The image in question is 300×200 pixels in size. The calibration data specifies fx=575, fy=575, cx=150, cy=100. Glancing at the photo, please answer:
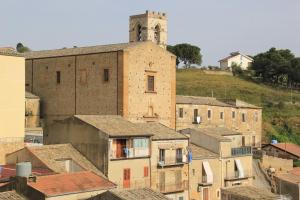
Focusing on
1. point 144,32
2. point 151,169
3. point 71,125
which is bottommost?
point 151,169

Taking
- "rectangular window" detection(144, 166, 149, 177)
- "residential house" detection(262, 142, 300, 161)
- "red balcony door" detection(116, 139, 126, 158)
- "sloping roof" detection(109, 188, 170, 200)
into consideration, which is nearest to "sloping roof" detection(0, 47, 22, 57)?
"red balcony door" detection(116, 139, 126, 158)

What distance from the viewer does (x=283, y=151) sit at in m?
55.3

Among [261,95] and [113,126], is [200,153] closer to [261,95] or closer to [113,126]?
[113,126]

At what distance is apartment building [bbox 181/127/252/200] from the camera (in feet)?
129

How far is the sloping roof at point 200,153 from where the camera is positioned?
39.9m

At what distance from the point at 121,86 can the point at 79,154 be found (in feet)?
32.1

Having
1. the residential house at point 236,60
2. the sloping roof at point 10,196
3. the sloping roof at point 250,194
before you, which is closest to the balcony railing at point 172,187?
the sloping roof at point 250,194

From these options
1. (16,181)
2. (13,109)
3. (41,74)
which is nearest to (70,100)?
(41,74)

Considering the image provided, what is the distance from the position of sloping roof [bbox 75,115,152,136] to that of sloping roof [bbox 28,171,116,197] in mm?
3927

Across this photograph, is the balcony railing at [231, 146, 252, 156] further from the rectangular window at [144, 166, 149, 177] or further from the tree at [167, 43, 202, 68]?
the tree at [167, 43, 202, 68]

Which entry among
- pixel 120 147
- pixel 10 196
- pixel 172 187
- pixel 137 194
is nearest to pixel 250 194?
pixel 172 187

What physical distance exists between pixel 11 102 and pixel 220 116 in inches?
1007

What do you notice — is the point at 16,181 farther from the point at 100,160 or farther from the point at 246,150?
the point at 246,150

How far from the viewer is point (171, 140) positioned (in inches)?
1464
